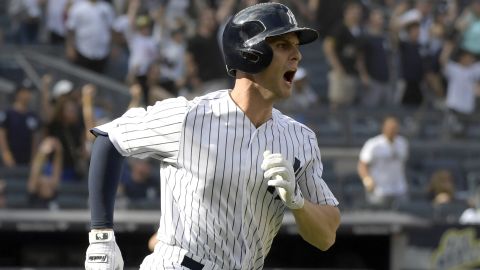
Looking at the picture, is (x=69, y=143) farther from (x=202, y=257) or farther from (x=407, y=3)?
(x=202, y=257)

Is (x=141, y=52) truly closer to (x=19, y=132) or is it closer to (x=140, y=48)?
(x=140, y=48)

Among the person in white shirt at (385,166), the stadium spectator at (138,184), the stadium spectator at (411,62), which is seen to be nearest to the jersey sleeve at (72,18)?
the stadium spectator at (138,184)

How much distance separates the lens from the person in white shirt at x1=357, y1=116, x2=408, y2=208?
1238 cm

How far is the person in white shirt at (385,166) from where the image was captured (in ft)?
40.6

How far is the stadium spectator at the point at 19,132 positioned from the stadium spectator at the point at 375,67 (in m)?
4.35

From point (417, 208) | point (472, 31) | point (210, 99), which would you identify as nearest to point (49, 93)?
point (417, 208)

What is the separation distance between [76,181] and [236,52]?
311 inches

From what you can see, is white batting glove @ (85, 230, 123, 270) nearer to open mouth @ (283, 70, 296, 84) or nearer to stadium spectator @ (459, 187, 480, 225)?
open mouth @ (283, 70, 296, 84)

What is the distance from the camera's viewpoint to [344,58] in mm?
14578

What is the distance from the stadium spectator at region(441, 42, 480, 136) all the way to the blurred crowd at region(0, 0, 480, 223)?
0.04ft

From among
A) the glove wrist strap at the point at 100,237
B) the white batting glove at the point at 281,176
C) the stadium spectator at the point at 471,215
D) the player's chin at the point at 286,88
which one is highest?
the player's chin at the point at 286,88

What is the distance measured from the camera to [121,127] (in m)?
4.42

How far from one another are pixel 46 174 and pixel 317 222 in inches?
299

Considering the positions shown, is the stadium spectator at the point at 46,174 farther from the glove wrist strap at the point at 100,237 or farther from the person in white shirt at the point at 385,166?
the glove wrist strap at the point at 100,237
